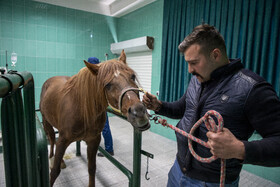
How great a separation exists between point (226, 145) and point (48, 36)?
4593 mm

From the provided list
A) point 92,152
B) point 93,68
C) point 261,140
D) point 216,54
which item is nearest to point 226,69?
point 216,54

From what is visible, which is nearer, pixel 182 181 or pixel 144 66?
pixel 182 181

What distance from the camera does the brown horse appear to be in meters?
0.92

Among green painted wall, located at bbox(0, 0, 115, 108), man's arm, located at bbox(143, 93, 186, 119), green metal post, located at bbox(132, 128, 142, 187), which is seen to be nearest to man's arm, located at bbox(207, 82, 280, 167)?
man's arm, located at bbox(143, 93, 186, 119)

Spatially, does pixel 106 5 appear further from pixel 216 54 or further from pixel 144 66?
pixel 216 54

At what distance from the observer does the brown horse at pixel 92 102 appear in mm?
923

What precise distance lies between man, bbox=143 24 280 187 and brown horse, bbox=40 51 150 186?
0.31 m

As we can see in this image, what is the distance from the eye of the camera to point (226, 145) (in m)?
0.56

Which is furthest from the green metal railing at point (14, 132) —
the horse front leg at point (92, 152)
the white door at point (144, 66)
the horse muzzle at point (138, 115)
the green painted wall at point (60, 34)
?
the white door at point (144, 66)

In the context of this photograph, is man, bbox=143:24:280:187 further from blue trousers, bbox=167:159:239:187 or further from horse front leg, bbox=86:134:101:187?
horse front leg, bbox=86:134:101:187

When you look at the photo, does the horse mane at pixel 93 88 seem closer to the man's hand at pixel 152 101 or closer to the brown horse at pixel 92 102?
the brown horse at pixel 92 102

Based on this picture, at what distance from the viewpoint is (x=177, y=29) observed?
3.08 m

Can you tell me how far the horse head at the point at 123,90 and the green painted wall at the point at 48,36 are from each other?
3.64 m

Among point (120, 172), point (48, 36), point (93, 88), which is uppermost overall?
point (48, 36)
